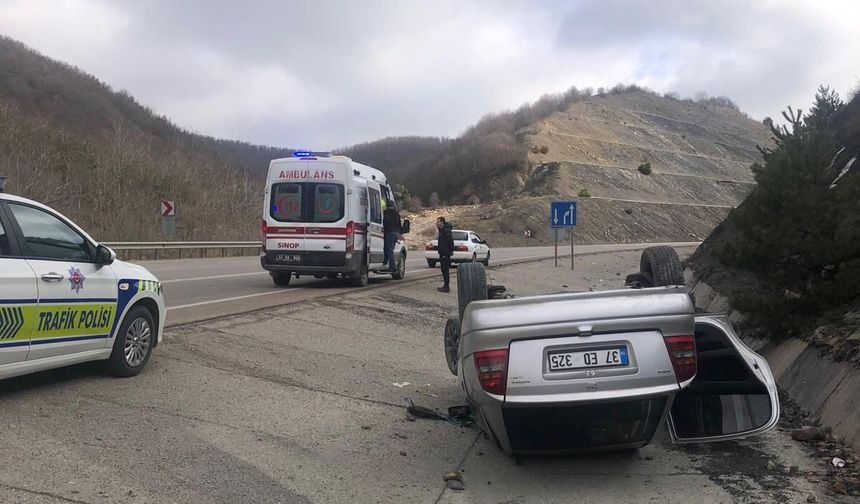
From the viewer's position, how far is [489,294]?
6.72 meters

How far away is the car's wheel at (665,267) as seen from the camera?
6.35m

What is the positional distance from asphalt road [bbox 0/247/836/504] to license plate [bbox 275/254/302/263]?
7.20 m

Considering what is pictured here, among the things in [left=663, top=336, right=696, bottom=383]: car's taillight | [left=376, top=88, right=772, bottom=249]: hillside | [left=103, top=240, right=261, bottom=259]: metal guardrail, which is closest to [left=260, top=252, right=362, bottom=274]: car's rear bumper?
[left=663, top=336, right=696, bottom=383]: car's taillight

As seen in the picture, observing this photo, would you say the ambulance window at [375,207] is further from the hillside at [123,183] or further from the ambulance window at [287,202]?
the hillside at [123,183]

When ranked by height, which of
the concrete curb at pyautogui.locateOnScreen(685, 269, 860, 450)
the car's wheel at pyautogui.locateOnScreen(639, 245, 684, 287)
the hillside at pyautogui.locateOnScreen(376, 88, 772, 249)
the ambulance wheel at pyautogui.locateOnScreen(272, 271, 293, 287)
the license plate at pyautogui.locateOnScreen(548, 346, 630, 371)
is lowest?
the concrete curb at pyautogui.locateOnScreen(685, 269, 860, 450)

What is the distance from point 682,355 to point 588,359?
59 centimetres

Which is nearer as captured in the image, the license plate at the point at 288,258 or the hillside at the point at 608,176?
the license plate at the point at 288,258

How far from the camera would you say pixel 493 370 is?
189 inches

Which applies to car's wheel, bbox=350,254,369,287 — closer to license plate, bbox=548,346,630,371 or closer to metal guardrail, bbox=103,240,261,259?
license plate, bbox=548,346,630,371

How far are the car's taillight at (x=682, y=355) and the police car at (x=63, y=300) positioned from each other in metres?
4.52

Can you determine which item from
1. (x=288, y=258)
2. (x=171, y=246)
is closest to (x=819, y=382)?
(x=288, y=258)

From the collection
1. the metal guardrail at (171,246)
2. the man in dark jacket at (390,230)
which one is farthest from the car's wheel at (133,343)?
the metal guardrail at (171,246)

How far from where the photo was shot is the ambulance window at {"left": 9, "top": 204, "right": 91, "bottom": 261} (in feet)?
20.1

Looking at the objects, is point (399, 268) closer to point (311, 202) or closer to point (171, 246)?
point (311, 202)
